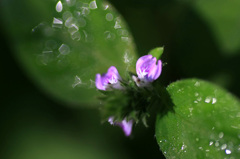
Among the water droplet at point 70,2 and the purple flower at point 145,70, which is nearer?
the purple flower at point 145,70

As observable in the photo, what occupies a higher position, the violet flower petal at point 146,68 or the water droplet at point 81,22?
the water droplet at point 81,22

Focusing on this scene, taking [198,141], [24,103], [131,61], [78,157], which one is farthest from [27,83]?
[198,141]

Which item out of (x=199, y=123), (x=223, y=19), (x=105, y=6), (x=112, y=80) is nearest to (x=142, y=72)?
(x=112, y=80)

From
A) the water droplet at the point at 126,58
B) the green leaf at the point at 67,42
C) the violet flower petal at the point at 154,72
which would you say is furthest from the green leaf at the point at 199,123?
the green leaf at the point at 67,42

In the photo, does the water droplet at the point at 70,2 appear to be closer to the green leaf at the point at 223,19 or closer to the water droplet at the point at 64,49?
the water droplet at the point at 64,49

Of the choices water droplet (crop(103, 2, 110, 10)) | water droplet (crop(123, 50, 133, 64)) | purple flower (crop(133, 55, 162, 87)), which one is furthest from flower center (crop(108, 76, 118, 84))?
water droplet (crop(103, 2, 110, 10))

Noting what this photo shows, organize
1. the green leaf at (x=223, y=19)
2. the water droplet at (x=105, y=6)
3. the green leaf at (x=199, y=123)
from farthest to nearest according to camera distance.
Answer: the green leaf at (x=223, y=19), the water droplet at (x=105, y=6), the green leaf at (x=199, y=123)

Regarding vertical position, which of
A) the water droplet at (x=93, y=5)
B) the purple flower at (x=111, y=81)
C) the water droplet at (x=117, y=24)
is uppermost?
the water droplet at (x=93, y=5)
